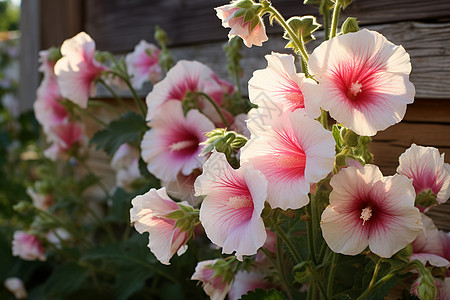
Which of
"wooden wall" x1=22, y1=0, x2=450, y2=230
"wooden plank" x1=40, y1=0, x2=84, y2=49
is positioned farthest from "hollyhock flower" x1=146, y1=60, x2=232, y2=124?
"wooden plank" x1=40, y1=0, x2=84, y2=49

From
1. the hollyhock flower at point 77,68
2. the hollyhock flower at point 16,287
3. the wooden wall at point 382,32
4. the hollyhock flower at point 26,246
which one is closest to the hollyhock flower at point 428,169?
the wooden wall at point 382,32

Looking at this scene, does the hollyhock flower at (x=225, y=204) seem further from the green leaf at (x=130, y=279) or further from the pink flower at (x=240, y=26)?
the green leaf at (x=130, y=279)

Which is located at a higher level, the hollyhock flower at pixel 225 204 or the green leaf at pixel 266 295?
the hollyhock flower at pixel 225 204

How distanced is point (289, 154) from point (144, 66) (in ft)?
2.74

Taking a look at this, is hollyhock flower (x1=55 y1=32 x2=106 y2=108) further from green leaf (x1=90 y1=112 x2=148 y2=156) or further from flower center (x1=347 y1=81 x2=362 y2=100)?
flower center (x1=347 y1=81 x2=362 y2=100)

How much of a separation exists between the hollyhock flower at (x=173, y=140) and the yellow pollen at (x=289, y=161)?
37 cm

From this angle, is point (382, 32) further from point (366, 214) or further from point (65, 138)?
point (65, 138)

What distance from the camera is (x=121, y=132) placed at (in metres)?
1.29

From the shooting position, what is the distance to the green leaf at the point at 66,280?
4.97 feet

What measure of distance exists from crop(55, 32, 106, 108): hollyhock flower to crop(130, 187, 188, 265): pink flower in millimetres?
541

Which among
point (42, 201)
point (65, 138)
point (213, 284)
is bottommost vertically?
point (42, 201)

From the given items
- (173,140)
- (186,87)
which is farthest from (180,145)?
(186,87)

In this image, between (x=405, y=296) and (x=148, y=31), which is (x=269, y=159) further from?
(x=148, y=31)

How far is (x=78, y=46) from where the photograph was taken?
4.05ft
